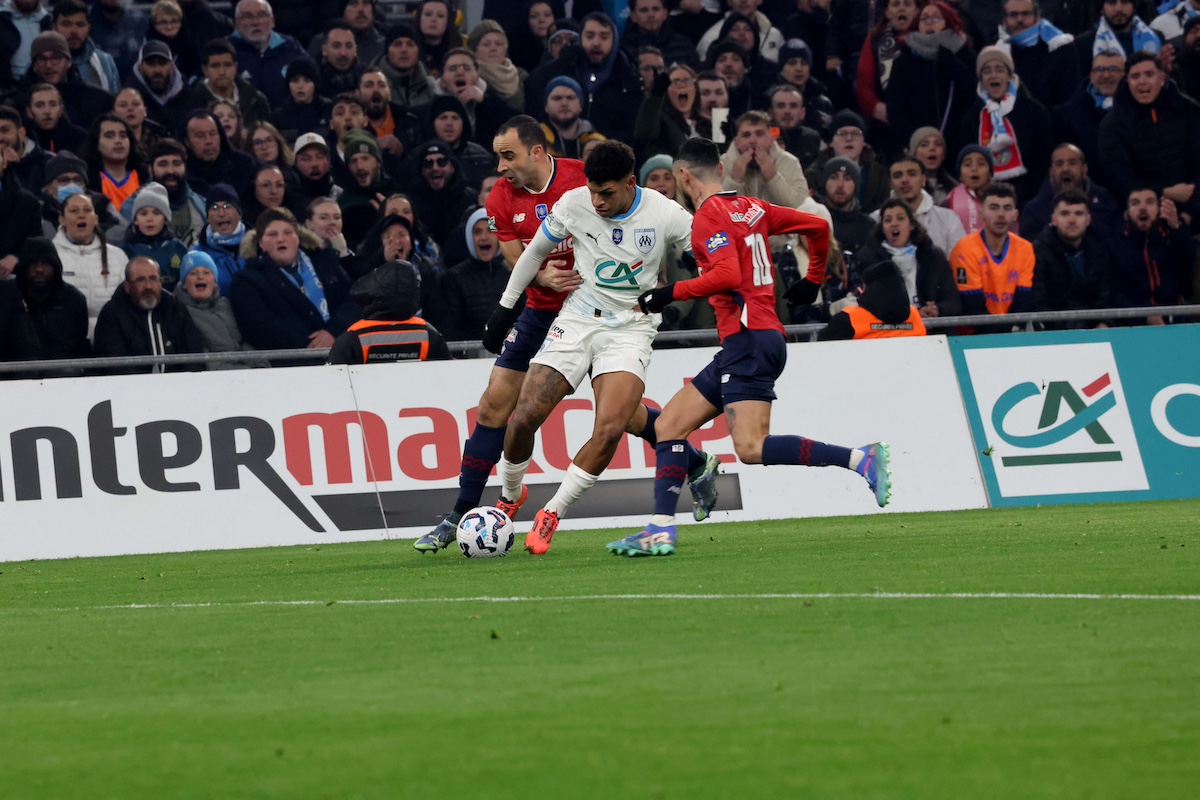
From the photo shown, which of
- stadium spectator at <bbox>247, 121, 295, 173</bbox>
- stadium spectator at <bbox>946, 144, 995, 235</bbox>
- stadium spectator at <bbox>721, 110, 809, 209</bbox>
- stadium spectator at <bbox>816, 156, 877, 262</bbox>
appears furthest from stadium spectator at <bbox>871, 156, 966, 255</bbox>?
stadium spectator at <bbox>247, 121, 295, 173</bbox>

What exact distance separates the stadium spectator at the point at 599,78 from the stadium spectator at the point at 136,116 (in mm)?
3507

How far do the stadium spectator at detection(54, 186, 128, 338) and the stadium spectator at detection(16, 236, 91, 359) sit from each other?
0.72 feet

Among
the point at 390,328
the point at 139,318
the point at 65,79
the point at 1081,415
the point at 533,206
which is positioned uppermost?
the point at 65,79

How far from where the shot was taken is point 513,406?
11.0m

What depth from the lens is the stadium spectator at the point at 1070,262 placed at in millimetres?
16000

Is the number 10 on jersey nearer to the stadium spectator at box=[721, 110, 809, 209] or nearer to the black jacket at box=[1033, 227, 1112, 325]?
the stadium spectator at box=[721, 110, 809, 209]

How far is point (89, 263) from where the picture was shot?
14594 mm

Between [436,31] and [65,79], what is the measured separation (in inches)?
152

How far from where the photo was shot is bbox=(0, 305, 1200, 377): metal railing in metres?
13.7

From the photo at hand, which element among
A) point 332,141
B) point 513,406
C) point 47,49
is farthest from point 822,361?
point 47,49

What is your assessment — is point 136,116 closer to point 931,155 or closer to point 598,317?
point 598,317

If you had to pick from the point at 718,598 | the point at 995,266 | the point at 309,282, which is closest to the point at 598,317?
the point at 718,598

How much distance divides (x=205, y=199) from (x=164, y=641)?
929cm

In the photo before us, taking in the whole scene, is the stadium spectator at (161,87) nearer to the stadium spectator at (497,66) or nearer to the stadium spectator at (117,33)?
the stadium spectator at (117,33)
